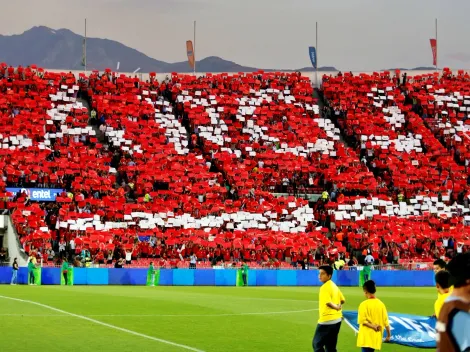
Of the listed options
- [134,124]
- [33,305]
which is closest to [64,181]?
[134,124]

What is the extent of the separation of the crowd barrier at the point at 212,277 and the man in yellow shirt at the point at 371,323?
32999mm

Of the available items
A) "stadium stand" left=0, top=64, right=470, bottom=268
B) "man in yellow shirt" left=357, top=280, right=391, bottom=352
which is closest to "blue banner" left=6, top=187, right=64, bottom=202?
"stadium stand" left=0, top=64, right=470, bottom=268

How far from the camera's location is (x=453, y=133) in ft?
234

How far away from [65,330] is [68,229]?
30518 millimetres

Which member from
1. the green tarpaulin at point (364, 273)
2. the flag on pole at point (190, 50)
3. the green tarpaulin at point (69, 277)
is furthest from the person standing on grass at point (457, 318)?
the flag on pole at point (190, 50)

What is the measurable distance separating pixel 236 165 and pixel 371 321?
48484mm

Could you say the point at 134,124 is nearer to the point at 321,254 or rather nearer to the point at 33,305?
the point at 321,254

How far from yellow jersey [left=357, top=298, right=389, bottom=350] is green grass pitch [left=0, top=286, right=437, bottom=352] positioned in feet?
16.3

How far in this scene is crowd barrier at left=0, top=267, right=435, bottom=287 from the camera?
4662cm

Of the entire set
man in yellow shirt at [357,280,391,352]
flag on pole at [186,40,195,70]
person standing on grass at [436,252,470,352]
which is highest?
flag on pole at [186,40,195,70]

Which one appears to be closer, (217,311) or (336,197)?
(217,311)

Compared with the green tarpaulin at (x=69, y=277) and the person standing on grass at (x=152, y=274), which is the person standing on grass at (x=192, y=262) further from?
the green tarpaulin at (x=69, y=277)

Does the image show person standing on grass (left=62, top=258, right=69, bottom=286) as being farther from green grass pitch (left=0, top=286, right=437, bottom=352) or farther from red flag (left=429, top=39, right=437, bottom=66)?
red flag (left=429, top=39, right=437, bottom=66)

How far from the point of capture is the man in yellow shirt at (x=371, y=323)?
15.2m
